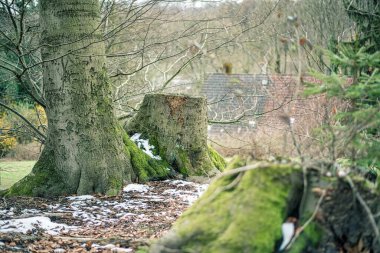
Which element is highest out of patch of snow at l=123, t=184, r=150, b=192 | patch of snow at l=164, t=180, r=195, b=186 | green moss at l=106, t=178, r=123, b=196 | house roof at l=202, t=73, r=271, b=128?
house roof at l=202, t=73, r=271, b=128

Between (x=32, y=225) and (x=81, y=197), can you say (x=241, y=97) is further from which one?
(x=32, y=225)

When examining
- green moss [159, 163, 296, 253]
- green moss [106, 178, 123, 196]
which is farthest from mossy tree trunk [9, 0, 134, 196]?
green moss [159, 163, 296, 253]

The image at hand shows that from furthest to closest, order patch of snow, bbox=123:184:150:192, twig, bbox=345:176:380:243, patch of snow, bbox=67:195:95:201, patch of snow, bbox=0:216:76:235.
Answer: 1. patch of snow, bbox=123:184:150:192
2. patch of snow, bbox=67:195:95:201
3. patch of snow, bbox=0:216:76:235
4. twig, bbox=345:176:380:243

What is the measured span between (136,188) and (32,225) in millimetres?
2699

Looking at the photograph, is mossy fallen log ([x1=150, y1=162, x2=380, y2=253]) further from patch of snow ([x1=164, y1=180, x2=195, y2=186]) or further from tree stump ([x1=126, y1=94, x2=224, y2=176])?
tree stump ([x1=126, y1=94, x2=224, y2=176])

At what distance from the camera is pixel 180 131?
939 cm

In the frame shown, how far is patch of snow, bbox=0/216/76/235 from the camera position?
17.6 feet

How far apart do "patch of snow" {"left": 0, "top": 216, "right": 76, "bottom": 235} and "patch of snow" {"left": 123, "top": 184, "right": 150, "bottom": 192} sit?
2162mm

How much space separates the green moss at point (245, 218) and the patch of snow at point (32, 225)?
2.57 meters

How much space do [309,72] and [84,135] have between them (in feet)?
13.8

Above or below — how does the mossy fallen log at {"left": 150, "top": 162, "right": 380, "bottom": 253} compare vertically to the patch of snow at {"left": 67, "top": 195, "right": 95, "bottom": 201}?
above

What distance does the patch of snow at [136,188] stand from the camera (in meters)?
7.97

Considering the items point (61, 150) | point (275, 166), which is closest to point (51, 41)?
point (61, 150)

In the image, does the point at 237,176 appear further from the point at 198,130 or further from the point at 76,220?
the point at 198,130
